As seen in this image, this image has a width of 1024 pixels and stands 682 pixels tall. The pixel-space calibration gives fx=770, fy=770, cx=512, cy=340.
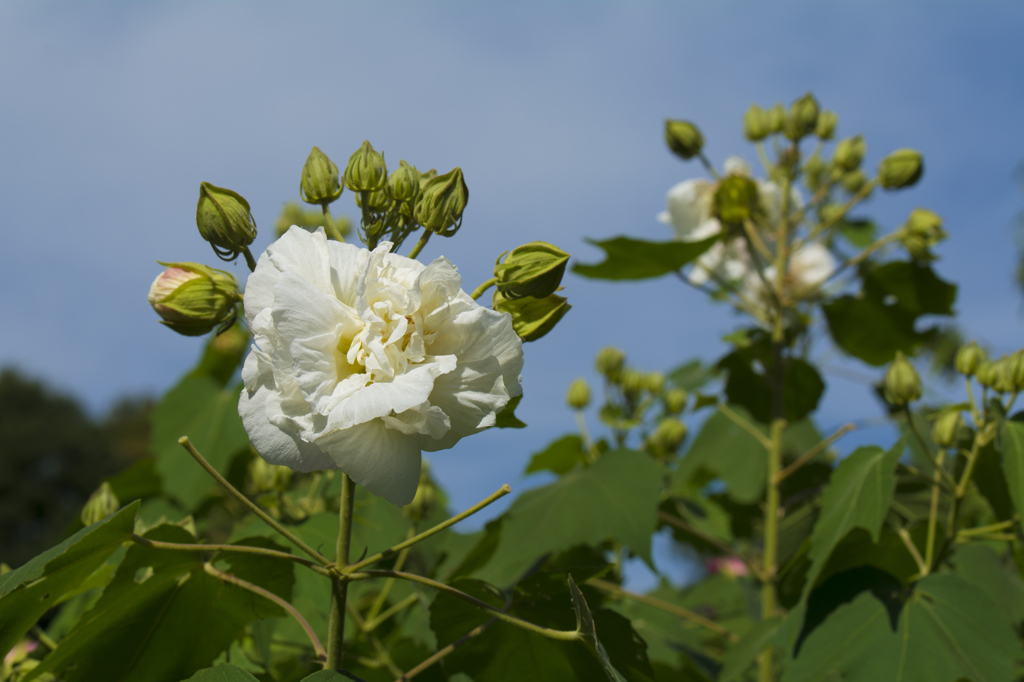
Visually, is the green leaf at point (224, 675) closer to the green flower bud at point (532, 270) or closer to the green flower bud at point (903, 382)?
the green flower bud at point (532, 270)

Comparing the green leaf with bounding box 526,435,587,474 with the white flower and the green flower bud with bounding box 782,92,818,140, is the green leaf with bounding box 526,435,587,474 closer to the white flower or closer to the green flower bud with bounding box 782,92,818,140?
the green flower bud with bounding box 782,92,818,140

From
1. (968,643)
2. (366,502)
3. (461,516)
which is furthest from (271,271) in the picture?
(968,643)

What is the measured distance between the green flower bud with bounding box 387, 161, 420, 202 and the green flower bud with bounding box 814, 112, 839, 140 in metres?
1.80

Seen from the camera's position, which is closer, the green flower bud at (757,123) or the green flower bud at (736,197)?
the green flower bud at (736,197)

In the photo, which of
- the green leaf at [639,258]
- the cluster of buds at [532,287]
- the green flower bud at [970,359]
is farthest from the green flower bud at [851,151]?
the cluster of buds at [532,287]

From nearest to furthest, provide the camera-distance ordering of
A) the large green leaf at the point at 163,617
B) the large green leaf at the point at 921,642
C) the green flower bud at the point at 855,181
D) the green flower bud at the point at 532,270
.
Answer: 1. the green flower bud at the point at 532,270
2. the large green leaf at the point at 163,617
3. the large green leaf at the point at 921,642
4. the green flower bud at the point at 855,181

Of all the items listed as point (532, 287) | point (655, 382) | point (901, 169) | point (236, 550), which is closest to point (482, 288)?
point (532, 287)

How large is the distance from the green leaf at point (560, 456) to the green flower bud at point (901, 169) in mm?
1226

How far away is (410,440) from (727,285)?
5.99ft

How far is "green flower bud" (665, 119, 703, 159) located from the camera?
232 centimetres

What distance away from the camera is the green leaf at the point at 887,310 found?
7.43 ft

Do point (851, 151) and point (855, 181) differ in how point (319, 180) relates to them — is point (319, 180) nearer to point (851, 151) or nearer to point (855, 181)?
point (851, 151)

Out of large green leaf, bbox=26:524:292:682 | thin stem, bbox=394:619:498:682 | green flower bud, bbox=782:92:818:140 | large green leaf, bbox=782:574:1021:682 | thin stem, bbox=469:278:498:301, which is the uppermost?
green flower bud, bbox=782:92:818:140

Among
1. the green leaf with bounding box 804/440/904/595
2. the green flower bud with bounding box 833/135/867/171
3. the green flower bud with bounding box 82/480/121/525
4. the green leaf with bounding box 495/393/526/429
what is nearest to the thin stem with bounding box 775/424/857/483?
the green leaf with bounding box 804/440/904/595
